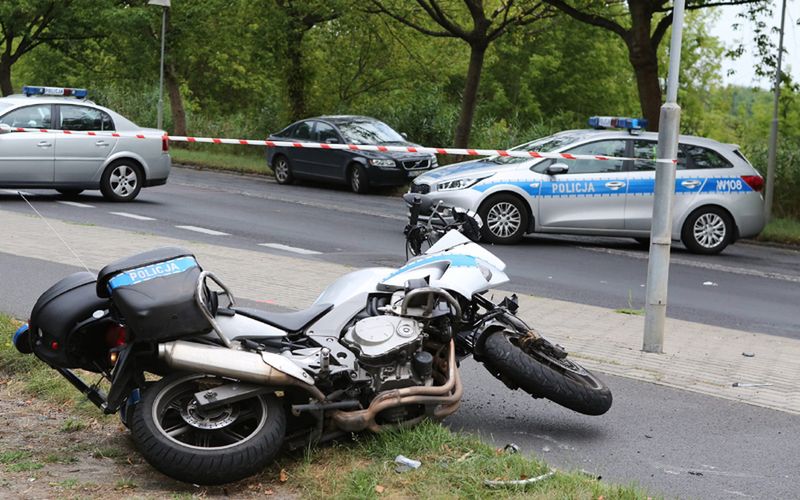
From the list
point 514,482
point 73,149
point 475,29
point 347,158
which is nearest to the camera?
point 514,482

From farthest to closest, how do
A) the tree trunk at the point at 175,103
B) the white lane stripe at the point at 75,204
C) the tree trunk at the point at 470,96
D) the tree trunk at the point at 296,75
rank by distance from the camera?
the tree trunk at the point at 175,103 < the tree trunk at the point at 296,75 < the tree trunk at the point at 470,96 < the white lane stripe at the point at 75,204

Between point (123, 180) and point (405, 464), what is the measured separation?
46.8 ft

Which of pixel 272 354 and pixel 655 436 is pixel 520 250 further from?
pixel 272 354

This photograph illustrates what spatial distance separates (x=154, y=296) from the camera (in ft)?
16.6

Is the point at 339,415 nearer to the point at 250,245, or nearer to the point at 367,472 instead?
the point at 367,472

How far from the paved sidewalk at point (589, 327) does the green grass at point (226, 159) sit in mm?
13135

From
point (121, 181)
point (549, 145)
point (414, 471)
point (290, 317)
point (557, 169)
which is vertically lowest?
point (414, 471)

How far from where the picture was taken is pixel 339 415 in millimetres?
5344

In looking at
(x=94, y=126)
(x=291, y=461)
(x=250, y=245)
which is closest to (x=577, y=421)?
(x=291, y=461)

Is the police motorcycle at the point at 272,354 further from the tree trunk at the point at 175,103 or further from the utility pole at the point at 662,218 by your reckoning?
the tree trunk at the point at 175,103

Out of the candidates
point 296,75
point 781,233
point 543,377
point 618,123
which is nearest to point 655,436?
point 543,377

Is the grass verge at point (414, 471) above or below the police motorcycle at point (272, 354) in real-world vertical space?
below

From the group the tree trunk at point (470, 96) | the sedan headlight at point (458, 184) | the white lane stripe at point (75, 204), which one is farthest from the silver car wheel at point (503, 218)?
the tree trunk at point (470, 96)

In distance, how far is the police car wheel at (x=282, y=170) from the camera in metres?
25.6
